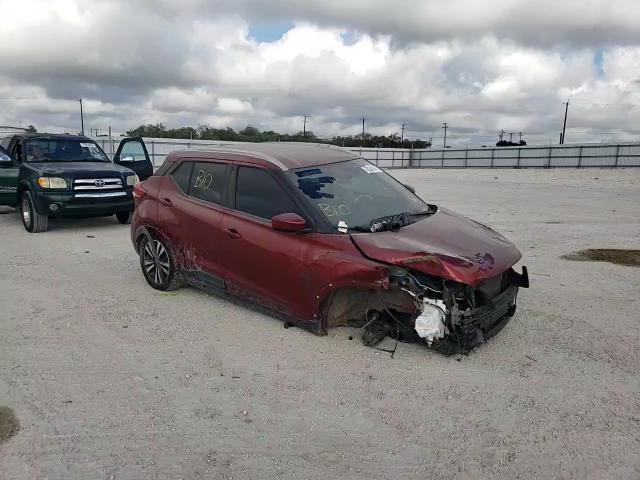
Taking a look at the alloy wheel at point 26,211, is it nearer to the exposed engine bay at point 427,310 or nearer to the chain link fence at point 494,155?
the exposed engine bay at point 427,310

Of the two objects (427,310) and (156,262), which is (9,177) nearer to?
(156,262)

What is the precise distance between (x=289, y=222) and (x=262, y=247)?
0.47 meters

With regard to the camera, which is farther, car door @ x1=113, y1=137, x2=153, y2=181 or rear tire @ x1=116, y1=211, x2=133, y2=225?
car door @ x1=113, y1=137, x2=153, y2=181

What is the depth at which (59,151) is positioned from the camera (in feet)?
35.2

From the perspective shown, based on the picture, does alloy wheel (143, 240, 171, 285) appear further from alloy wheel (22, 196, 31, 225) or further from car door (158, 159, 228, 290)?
alloy wheel (22, 196, 31, 225)

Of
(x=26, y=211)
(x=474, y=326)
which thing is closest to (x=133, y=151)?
(x=26, y=211)

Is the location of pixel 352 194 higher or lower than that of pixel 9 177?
higher

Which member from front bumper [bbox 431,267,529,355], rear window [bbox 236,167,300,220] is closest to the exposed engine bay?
front bumper [bbox 431,267,529,355]

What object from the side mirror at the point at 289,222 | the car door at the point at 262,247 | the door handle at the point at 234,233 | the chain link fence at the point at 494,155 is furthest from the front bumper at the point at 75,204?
the chain link fence at the point at 494,155

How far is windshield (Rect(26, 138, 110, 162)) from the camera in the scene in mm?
10562

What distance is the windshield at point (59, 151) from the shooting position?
10562mm

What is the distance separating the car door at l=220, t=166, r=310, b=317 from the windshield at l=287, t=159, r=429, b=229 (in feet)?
0.82

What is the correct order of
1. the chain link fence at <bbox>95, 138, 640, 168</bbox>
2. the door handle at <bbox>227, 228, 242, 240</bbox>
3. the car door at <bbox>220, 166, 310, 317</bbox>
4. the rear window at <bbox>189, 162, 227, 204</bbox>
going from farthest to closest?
the chain link fence at <bbox>95, 138, 640, 168</bbox> → the rear window at <bbox>189, 162, 227, 204</bbox> → the door handle at <bbox>227, 228, 242, 240</bbox> → the car door at <bbox>220, 166, 310, 317</bbox>

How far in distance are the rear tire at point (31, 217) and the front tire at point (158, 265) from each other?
4.81 meters
